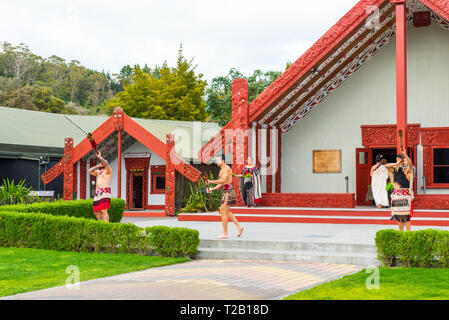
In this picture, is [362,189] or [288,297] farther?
[362,189]

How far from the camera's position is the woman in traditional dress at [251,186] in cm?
1708

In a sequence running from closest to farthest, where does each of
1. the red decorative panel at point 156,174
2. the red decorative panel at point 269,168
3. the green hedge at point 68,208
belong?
the green hedge at point 68,208
the red decorative panel at point 269,168
the red decorative panel at point 156,174

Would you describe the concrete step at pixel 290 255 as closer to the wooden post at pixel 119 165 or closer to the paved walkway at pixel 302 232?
the paved walkway at pixel 302 232

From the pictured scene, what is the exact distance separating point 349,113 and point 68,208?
33.0 ft

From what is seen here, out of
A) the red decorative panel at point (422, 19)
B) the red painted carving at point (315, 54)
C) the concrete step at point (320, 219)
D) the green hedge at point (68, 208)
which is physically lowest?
the concrete step at point (320, 219)

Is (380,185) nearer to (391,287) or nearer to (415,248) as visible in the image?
(415,248)

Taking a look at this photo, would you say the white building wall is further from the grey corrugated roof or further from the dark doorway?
the dark doorway

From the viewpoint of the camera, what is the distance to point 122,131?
72.4 feet

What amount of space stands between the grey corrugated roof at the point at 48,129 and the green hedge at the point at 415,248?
15.0 meters

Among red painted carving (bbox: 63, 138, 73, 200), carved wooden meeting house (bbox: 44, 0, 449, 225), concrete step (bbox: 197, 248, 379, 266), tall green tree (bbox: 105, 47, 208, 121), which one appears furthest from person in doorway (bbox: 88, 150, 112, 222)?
tall green tree (bbox: 105, 47, 208, 121)

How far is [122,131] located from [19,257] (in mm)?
12824

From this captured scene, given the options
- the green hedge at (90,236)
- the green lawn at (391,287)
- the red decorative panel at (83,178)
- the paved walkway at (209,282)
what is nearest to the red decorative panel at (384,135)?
the paved walkway at (209,282)
